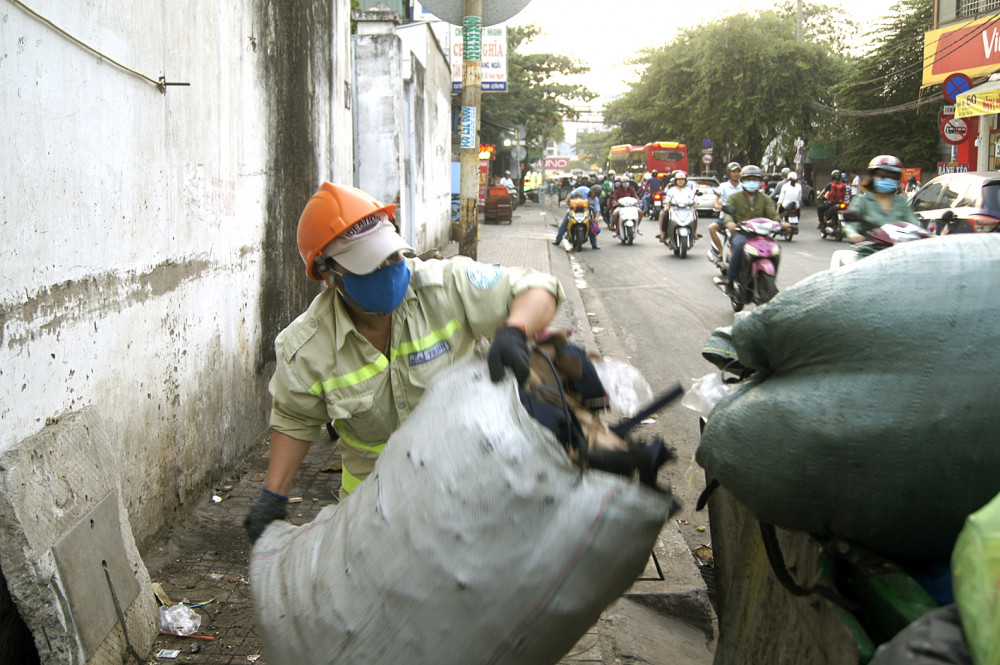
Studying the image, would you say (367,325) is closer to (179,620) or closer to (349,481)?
(349,481)

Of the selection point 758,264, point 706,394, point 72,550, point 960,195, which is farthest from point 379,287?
point 960,195

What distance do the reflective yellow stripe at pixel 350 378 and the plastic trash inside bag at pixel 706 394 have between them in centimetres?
76

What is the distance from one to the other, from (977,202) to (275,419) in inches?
386

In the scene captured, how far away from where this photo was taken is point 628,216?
1703 cm

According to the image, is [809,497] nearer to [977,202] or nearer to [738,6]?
[977,202]

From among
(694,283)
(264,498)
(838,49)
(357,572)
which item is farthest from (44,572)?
(838,49)

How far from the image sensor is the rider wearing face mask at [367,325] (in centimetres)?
199

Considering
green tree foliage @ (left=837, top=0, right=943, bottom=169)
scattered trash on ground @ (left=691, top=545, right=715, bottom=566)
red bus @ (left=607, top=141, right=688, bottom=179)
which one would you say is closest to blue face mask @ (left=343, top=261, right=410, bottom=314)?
scattered trash on ground @ (left=691, top=545, right=715, bottom=566)

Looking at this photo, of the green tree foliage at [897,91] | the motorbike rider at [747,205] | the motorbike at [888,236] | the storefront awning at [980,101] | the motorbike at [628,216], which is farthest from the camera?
the green tree foliage at [897,91]

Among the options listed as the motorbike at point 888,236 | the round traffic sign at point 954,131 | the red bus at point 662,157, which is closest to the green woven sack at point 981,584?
the motorbike at point 888,236

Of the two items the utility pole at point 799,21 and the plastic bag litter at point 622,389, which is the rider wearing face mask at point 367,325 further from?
the utility pole at point 799,21

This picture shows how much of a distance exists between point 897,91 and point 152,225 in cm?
2800

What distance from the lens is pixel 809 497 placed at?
4.09 feet

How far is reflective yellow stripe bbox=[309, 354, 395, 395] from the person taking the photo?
6.88 feet
